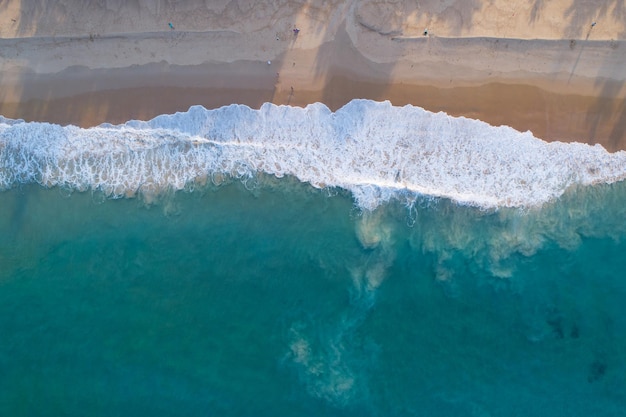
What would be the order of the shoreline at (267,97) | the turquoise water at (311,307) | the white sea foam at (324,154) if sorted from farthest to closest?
1. the shoreline at (267,97)
2. the white sea foam at (324,154)
3. the turquoise water at (311,307)

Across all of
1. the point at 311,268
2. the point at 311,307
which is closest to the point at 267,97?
the point at 311,268

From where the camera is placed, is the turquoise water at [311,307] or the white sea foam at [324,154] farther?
the white sea foam at [324,154]

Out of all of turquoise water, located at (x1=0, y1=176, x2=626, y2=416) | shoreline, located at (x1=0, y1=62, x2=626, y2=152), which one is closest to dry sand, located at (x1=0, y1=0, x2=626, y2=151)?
shoreline, located at (x1=0, y1=62, x2=626, y2=152)

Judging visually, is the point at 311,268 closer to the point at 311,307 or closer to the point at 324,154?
the point at 311,307

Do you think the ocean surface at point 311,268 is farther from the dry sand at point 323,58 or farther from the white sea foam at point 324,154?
the dry sand at point 323,58

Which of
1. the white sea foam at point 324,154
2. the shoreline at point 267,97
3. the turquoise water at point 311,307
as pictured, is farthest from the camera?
the shoreline at point 267,97

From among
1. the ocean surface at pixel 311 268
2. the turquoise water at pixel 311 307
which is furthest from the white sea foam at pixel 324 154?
the turquoise water at pixel 311 307

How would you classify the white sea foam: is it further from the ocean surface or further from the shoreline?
the shoreline

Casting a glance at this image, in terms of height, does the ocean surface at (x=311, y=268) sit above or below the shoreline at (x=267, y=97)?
below
